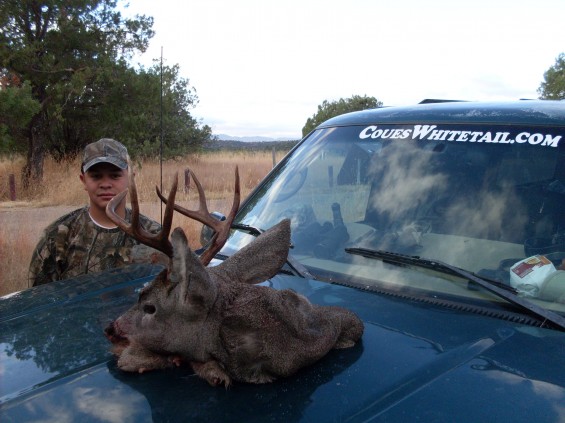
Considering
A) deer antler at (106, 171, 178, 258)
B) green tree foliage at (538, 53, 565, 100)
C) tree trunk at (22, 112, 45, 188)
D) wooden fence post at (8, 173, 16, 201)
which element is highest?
green tree foliage at (538, 53, 565, 100)

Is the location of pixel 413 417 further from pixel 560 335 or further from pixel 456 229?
pixel 456 229

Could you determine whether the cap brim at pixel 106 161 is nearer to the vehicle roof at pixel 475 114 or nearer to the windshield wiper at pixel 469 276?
the vehicle roof at pixel 475 114

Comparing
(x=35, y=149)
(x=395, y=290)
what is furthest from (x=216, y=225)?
(x=35, y=149)

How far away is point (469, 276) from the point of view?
226 centimetres

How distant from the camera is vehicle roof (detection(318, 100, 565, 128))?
273 cm

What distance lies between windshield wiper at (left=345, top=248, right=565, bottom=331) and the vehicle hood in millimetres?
82

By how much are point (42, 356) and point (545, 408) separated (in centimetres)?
153

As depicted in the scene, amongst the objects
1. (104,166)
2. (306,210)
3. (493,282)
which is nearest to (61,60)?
(104,166)

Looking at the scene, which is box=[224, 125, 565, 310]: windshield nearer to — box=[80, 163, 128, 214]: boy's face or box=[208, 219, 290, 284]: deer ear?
box=[208, 219, 290, 284]: deer ear

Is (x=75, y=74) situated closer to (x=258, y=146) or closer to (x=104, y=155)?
(x=104, y=155)

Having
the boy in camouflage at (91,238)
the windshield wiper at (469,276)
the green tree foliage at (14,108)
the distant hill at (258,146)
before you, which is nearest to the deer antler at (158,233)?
the windshield wiper at (469,276)

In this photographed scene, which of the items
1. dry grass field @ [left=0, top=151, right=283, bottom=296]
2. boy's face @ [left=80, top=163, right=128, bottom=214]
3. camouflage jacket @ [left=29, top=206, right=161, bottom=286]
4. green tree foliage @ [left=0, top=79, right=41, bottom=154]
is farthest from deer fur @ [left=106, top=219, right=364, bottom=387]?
green tree foliage @ [left=0, top=79, right=41, bottom=154]

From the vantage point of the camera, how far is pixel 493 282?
2.23 m

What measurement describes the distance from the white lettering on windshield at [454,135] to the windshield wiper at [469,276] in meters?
0.71
